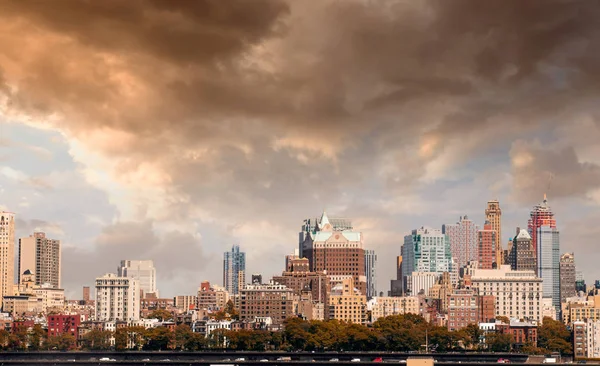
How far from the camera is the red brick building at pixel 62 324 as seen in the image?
18324 centimetres

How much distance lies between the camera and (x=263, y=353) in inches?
5684

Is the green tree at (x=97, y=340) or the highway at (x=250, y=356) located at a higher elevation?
the green tree at (x=97, y=340)

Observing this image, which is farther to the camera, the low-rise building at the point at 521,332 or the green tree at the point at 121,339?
the low-rise building at the point at 521,332

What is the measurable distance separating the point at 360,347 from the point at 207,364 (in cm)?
3988

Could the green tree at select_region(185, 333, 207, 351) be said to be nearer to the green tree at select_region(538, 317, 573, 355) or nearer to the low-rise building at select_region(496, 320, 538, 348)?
the low-rise building at select_region(496, 320, 538, 348)

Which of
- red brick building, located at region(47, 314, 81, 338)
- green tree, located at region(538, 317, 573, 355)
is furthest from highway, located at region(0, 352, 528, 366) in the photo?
red brick building, located at region(47, 314, 81, 338)

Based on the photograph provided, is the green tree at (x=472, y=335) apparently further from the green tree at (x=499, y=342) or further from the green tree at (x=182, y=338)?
the green tree at (x=182, y=338)

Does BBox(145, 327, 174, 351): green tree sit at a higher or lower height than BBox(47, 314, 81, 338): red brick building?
lower

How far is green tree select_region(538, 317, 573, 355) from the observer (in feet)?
540

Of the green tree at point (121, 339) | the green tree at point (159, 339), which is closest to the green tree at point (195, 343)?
the green tree at point (159, 339)

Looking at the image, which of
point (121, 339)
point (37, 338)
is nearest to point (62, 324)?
point (37, 338)

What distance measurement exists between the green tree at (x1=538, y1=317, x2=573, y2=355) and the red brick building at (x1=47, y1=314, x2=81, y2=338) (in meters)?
62.4

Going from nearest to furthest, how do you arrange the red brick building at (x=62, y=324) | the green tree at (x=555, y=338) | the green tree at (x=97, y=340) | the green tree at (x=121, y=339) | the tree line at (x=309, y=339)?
the tree line at (x=309, y=339)
the green tree at (x=121, y=339)
the green tree at (x=555, y=338)
the green tree at (x=97, y=340)
the red brick building at (x=62, y=324)

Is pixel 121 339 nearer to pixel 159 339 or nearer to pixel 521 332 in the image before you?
pixel 159 339
